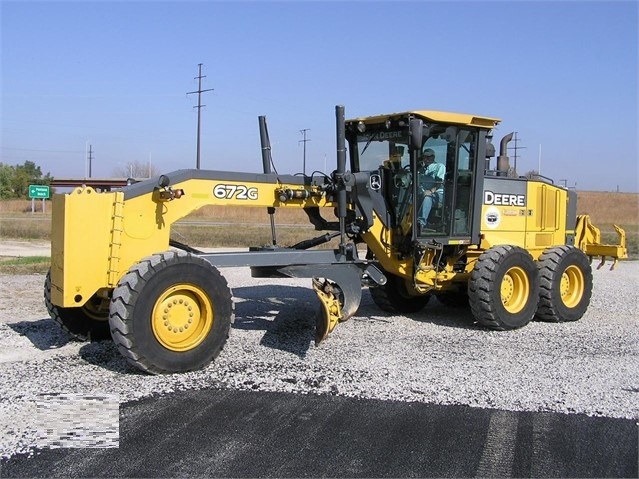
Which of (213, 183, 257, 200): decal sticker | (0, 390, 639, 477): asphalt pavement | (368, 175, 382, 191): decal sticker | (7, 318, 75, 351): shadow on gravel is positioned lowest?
(0, 390, 639, 477): asphalt pavement

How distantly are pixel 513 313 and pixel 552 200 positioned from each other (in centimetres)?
241

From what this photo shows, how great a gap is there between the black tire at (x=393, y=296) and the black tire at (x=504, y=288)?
140 cm

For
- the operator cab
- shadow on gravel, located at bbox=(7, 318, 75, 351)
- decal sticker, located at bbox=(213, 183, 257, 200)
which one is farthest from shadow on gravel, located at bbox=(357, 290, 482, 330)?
shadow on gravel, located at bbox=(7, 318, 75, 351)

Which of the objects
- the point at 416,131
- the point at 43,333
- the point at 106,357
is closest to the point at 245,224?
the point at 43,333

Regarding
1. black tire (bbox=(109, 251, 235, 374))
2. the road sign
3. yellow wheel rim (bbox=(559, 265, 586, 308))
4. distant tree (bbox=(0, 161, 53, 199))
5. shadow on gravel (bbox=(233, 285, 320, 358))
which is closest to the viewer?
black tire (bbox=(109, 251, 235, 374))

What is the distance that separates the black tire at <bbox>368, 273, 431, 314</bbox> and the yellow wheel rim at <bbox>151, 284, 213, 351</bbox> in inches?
157

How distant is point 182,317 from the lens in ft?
21.2

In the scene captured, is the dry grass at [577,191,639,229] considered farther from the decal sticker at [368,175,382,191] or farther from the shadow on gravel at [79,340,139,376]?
the shadow on gravel at [79,340,139,376]

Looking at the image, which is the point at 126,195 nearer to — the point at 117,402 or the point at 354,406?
the point at 117,402

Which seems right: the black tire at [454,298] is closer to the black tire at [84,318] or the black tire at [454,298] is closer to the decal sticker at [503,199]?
the decal sticker at [503,199]

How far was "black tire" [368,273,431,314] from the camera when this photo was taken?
1022 centimetres

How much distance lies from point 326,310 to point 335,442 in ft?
8.16

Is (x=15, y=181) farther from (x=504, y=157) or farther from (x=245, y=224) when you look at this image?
(x=504, y=157)

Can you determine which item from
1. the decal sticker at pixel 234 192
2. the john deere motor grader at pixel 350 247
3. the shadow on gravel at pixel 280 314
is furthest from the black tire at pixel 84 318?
the shadow on gravel at pixel 280 314
